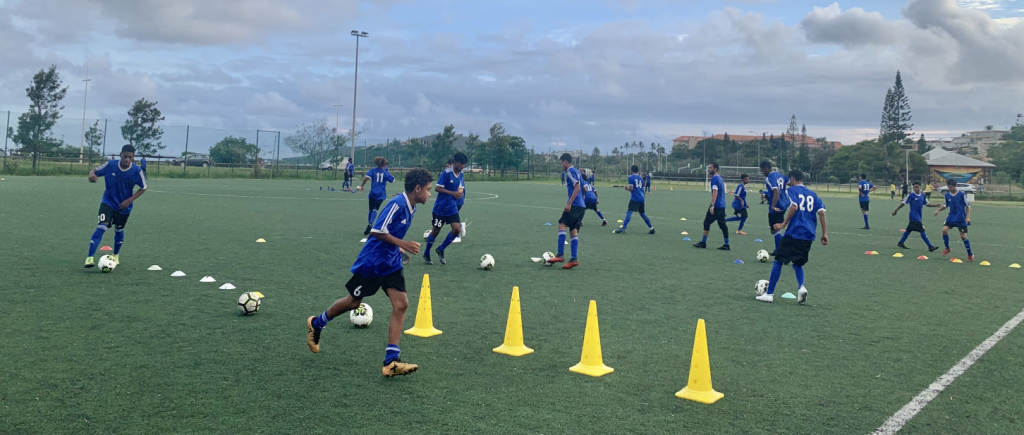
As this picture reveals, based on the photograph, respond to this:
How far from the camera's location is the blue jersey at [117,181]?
11141 mm

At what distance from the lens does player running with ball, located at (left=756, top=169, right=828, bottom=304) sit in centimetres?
992

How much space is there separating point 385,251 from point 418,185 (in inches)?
25.6

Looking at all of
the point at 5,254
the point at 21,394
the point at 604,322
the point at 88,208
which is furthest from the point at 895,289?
the point at 88,208

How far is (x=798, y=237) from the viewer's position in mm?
9969

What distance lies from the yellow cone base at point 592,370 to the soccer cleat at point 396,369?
1370mm

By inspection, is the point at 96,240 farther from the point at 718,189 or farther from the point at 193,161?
the point at 193,161

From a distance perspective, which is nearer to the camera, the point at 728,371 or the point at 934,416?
the point at 934,416

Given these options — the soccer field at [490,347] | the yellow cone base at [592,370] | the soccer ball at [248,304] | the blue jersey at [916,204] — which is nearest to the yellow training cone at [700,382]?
the soccer field at [490,347]

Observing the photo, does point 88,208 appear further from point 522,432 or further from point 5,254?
point 522,432

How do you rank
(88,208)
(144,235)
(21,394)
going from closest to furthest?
1. (21,394)
2. (144,235)
3. (88,208)

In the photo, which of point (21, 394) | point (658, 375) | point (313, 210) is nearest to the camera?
point (21, 394)

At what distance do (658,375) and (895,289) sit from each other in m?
6.92

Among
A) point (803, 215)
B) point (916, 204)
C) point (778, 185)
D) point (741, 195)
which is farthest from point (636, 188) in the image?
point (803, 215)

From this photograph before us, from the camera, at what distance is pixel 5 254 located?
39.4 feet
